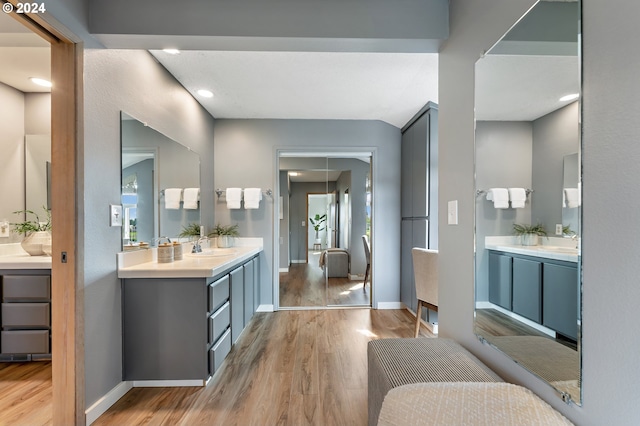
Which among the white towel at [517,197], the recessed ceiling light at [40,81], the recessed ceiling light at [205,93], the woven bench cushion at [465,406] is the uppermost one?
the recessed ceiling light at [205,93]

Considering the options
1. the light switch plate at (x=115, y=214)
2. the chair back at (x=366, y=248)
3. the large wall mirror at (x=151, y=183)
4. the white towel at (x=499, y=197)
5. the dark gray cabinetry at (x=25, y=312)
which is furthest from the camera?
the chair back at (x=366, y=248)

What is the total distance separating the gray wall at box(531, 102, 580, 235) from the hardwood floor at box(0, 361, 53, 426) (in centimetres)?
269

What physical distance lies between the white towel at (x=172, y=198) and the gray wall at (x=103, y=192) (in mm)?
705

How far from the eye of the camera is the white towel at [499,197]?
→ 4.16 feet

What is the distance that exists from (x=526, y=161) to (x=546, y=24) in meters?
0.46

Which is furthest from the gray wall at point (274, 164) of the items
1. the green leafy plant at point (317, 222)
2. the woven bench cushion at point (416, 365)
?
the woven bench cushion at point (416, 365)

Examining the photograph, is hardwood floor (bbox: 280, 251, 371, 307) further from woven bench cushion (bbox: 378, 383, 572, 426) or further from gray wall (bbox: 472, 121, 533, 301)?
woven bench cushion (bbox: 378, 383, 572, 426)

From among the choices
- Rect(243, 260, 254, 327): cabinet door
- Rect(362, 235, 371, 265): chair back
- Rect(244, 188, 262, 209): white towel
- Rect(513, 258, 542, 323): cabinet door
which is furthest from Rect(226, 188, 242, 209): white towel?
Rect(513, 258, 542, 323): cabinet door

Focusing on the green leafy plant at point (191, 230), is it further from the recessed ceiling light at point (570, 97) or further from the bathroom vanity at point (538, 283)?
the recessed ceiling light at point (570, 97)

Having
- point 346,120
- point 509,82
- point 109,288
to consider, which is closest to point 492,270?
point 509,82

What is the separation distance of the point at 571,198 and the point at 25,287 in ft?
10.7

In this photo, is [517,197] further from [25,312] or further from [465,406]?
[25,312]

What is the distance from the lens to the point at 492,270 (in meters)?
1.38

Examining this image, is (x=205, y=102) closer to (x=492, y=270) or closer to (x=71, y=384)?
(x=71, y=384)
